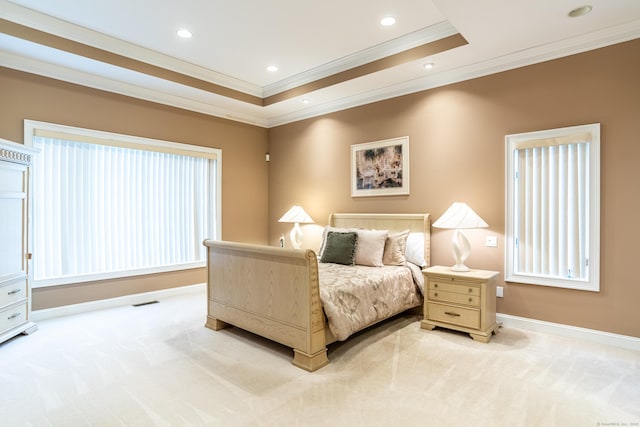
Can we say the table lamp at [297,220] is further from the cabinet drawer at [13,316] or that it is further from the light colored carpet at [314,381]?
the cabinet drawer at [13,316]

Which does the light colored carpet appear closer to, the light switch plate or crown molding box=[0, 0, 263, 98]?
the light switch plate

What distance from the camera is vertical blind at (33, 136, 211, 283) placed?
4016mm

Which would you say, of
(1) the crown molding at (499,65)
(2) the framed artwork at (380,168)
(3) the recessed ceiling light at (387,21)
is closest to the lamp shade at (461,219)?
(2) the framed artwork at (380,168)

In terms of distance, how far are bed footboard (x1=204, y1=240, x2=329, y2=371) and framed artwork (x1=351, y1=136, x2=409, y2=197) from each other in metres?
2.25

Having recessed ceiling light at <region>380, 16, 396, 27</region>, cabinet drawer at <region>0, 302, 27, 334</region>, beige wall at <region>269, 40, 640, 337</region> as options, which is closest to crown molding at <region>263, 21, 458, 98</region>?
recessed ceiling light at <region>380, 16, 396, 27</region>

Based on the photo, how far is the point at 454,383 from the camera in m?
2.44

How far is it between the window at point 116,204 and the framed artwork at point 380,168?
225 centimetres

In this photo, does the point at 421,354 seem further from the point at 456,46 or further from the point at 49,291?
the point at 49,291

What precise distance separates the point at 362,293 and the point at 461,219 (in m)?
1.30

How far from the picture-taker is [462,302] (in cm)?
337

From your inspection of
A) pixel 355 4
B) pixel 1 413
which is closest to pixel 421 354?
pixel 1 413

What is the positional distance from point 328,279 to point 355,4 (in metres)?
2.52

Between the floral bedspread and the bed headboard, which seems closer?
the floral bedspread

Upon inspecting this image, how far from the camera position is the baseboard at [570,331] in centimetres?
305
